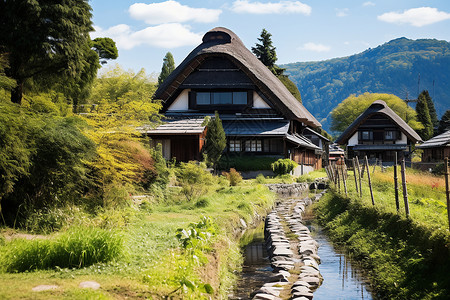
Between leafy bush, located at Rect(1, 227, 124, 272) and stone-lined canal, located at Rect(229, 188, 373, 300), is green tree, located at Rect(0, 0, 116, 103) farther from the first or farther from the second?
stone-lined canal, located at Rect(229, 188, 373, 300)

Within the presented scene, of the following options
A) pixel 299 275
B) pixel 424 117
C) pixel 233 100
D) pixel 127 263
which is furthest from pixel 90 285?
pixel 424 117

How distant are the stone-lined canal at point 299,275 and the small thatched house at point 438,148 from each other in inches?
1258

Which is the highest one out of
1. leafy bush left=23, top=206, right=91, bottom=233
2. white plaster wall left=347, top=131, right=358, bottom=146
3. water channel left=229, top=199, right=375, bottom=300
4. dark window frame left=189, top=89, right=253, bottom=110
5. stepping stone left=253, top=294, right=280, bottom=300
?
dark window frame left=189, top=89, right=253, bottom=110

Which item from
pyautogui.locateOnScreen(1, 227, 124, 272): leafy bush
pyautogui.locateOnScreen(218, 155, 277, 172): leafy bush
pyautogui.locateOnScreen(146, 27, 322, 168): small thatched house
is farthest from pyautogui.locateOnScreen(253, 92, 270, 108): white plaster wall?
pyautogui.locateOnScreen(1, 227, 124, 272): leafy bush

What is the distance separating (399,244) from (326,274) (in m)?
1.68

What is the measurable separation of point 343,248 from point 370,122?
1794 inches

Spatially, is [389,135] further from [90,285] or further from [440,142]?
[90,285]

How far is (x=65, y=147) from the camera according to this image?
10.1 meters

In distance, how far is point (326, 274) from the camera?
10211mm

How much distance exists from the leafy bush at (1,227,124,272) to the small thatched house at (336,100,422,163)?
5020 cm

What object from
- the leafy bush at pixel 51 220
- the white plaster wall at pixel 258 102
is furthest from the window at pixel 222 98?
the leafy bush at pixel 51 220

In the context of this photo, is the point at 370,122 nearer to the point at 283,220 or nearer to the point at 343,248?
the point at 283,220

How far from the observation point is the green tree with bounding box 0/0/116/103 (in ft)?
47.6

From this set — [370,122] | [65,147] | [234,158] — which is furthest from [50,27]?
[370,122]
